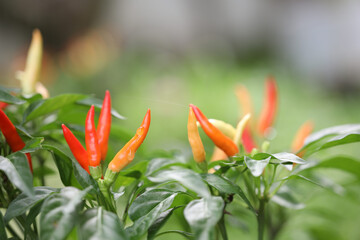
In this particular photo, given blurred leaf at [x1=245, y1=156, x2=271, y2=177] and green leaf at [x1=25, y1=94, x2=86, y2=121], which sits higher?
green leaf at [x1=25, y1=94, x2=86, y2=121]

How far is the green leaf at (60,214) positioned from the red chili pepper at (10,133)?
135 millimetres

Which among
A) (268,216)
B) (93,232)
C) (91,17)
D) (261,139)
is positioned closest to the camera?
(93,232)

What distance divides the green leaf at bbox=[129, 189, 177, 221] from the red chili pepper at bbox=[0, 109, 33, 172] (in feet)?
0.59

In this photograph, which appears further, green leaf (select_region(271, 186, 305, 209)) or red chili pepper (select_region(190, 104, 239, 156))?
green leaf (select_region(271, 186, 305, 209))

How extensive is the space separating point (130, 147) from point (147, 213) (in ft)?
0.30

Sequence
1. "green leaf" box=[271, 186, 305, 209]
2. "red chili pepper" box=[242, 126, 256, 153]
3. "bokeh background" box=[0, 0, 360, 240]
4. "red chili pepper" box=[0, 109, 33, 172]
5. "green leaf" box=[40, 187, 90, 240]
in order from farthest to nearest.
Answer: "bokeh background" box=[0, 0, 360, 240], "red chili pepper" box=[242, 126, 256, 153], "green leaf" box=[271, 186, 305, 209], "red chili pepper" box=[0, 109, 33, 172], "green leaf" box=[40, 187, 90, 240]

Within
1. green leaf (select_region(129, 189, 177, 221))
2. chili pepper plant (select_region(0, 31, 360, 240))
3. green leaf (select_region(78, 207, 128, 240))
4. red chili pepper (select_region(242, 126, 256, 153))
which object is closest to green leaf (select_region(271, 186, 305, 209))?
chili pepper plant (select_region(0, 31, 360, 240))

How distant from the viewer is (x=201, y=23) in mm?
4844

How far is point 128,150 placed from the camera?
0.58 m

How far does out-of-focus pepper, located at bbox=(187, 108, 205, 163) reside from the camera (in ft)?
1.98

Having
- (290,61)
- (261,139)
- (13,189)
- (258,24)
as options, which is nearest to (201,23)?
(258,24)

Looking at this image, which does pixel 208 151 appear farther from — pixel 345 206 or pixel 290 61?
pixel 290 61

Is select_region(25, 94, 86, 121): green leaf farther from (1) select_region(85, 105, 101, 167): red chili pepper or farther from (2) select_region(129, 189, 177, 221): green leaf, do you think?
Result: (2) select_region(129, 189, 177, 221): green leaf

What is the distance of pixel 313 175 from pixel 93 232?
54cm
